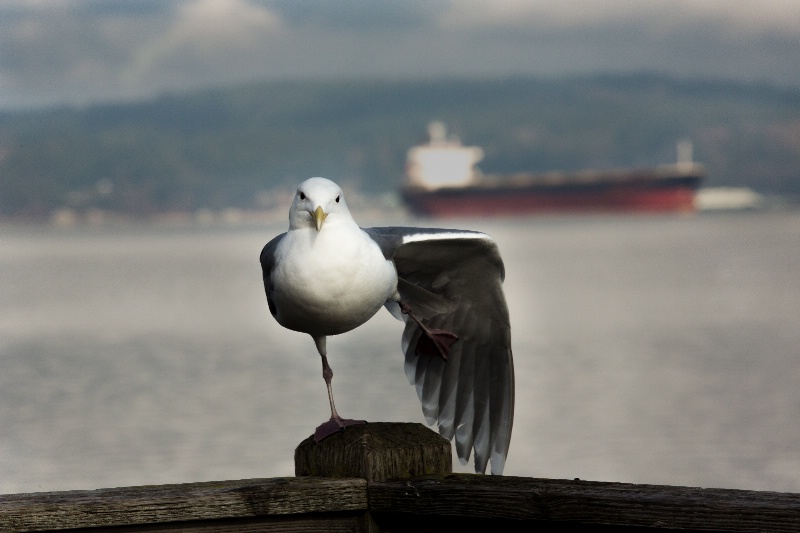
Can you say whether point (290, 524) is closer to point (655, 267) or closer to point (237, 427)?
point (237, 427)

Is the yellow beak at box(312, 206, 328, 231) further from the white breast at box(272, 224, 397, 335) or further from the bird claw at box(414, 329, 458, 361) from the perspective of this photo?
the bird claw at box(414, 329, 458, 361)

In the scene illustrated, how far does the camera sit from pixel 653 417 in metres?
14.4

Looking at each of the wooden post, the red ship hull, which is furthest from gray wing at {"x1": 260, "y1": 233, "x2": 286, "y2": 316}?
the red ship hull

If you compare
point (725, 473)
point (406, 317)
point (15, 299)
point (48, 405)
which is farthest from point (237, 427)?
point (15, 299)

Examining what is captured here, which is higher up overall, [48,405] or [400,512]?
[48,405]

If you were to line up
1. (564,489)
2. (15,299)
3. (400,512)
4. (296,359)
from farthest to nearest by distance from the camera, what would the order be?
(15,299) → (296,359) → (400,512) → (564,489)

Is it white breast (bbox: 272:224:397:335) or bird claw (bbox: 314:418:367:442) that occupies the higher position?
white breast (bbox: 272:224:397:335)

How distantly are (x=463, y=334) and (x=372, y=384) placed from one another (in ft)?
41.6

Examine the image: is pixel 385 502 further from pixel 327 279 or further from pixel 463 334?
pixel 463 334

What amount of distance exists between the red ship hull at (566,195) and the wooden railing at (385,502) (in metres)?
72.5

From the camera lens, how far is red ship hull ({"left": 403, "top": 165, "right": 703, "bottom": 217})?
75000mm

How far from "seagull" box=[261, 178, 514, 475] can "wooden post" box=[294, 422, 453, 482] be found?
0.64m

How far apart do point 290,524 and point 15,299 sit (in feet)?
129

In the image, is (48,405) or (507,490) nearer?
(507,490)
